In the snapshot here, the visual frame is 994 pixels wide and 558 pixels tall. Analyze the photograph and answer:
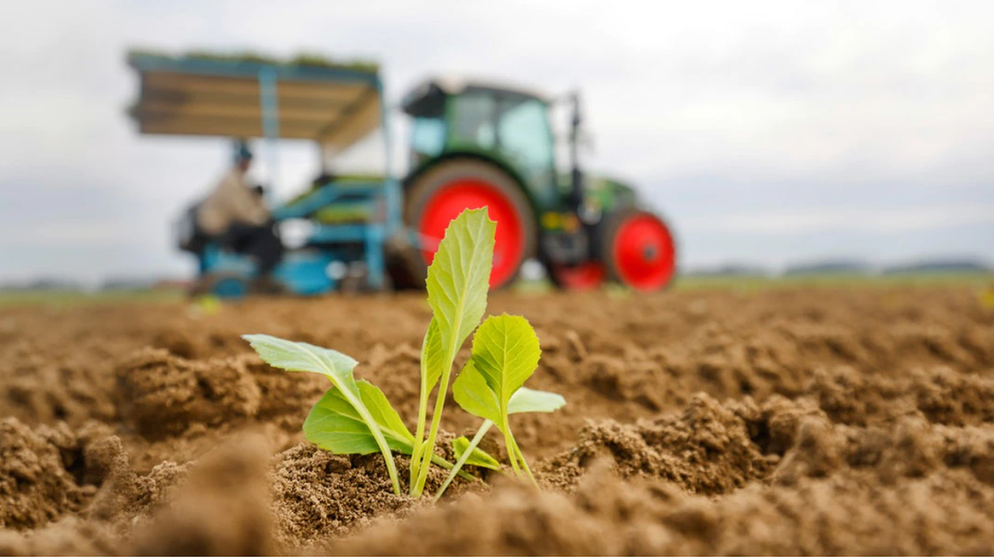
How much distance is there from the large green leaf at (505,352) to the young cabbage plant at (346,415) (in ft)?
0.59

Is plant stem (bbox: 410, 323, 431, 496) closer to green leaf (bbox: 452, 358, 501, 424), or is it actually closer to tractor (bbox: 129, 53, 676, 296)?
green leaf (bbox: 452, 358, 501, 424)

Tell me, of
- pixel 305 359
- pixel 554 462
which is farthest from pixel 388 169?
pixel 305 359

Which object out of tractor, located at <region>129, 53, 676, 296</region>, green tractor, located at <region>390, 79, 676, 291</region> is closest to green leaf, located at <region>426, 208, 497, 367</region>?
green tractor, located at <region>390, 79, 676, 291</region>

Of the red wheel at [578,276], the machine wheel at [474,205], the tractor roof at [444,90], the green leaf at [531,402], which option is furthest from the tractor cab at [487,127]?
the green leaf at [531,402]

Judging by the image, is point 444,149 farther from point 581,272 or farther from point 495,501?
point 495,501

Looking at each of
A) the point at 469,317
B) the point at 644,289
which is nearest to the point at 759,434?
the point at 469,317

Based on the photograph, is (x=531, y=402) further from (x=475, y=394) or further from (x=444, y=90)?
(x=444, y=90)

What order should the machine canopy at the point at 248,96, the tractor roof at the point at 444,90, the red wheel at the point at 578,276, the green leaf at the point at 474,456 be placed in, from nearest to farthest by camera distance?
the green leaf at the point at 474,456, the machine canopy at the point at 248,96, the tractor roof at the point at 444,90, the red wheel at the point at 578,276

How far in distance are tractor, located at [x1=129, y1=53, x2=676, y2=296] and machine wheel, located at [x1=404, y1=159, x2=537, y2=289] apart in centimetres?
1

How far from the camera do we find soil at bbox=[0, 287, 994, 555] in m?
0.90

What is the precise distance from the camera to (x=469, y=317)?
1.22m

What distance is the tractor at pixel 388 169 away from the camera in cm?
673

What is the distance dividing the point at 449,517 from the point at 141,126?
25.7 feet

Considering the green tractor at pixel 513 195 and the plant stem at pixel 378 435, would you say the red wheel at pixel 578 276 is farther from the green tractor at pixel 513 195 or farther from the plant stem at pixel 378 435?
the plant stem at pixel 378 435
